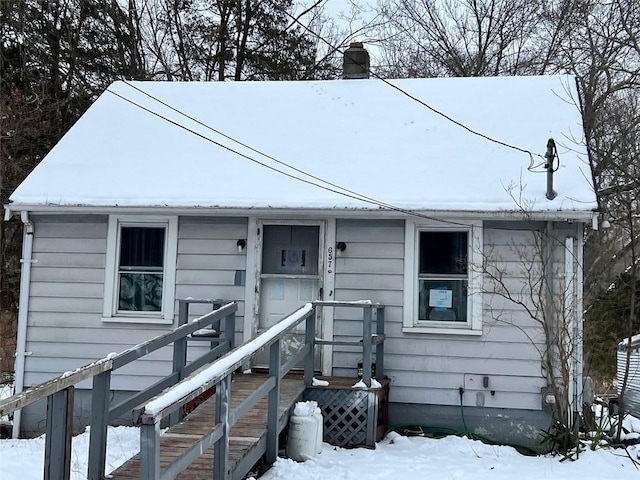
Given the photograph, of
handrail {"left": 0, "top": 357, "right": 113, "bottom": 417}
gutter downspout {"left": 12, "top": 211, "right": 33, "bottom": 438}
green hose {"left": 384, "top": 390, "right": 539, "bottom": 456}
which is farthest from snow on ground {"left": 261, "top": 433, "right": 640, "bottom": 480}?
gutter downspout {"left": 12, "top": 211, "right": 33, "bottom": 438}

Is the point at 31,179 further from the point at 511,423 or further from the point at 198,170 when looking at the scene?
the point at 511,423

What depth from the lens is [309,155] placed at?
9.01m

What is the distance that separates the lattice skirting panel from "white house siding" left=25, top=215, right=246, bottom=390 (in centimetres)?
167

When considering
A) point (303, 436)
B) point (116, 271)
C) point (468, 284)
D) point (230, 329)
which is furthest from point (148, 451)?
point (116, 271)

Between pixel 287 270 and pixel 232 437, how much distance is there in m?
3.14

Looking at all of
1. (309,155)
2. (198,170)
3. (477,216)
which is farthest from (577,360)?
(198,170)

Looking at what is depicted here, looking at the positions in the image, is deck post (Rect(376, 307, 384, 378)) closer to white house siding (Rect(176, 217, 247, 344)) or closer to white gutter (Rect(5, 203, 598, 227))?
white gutter (Rect(5, 203, 598, 227))

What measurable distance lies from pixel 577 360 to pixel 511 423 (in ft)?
3.34

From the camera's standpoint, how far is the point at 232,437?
5.54 meters

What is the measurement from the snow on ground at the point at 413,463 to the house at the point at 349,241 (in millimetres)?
694

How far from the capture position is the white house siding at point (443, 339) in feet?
25.3

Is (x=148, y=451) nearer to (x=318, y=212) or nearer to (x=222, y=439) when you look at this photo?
(x=222, y=439)

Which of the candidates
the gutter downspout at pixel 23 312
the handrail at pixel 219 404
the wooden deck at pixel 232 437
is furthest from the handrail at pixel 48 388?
the gutter downspout at pixel 23 312

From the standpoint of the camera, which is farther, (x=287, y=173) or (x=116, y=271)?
(x=287, y=173)
